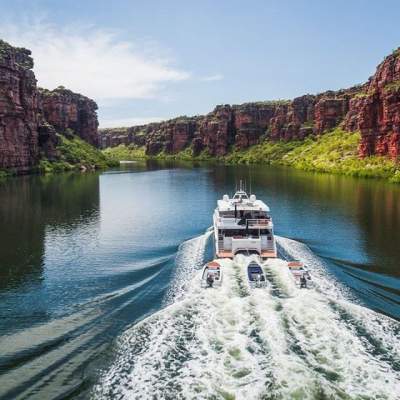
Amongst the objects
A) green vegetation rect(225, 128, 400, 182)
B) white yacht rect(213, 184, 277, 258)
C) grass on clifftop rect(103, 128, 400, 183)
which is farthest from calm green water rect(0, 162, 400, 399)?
green vegetation rect(225, 128, 400, 182)

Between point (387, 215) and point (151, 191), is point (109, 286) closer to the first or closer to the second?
point (387, 215)

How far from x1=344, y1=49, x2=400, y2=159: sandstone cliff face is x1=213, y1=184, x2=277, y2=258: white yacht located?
86.0 m

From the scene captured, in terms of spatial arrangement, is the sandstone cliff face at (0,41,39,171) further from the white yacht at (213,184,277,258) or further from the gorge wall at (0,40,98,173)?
the white yacht at (213,184,277,258)

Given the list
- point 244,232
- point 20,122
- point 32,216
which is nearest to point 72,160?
point 20,122

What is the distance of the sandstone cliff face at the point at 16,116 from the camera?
429 ft

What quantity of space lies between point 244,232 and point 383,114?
329ft

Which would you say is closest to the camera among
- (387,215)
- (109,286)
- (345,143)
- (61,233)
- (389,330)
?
(389,330)

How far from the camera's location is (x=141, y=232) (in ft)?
176

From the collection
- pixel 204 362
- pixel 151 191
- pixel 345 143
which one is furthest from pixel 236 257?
pixel 345 143

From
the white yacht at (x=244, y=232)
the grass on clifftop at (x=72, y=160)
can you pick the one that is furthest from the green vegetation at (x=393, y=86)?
the grass on clifftop at (x=72, y=160)

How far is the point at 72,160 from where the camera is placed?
17288 cm

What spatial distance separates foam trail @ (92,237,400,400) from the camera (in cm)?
1864

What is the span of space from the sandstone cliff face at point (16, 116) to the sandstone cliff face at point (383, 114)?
365 feet

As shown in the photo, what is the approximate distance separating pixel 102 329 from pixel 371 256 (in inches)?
1092
